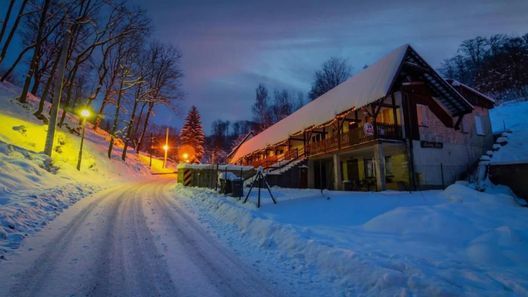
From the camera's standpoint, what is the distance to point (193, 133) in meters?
54.5

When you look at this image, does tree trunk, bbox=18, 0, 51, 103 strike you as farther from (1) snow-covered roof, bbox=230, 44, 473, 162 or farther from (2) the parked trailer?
(1) snow-covered roof, bbox=230, 44, 473, 162

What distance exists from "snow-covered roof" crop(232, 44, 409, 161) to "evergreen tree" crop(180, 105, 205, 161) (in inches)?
1155

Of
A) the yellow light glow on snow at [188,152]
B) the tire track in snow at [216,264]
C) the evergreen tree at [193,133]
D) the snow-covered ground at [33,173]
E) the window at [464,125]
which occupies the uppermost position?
the evergreen tree at [193,133]

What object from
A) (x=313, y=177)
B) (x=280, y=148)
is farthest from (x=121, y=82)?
(x=313, y=177)

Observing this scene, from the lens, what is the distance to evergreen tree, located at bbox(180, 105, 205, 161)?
53594mm

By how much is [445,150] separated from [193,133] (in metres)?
45.8

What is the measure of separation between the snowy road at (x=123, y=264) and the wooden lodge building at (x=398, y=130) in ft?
34.6

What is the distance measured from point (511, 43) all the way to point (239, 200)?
46.7 metres

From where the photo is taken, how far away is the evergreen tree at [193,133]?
176ft

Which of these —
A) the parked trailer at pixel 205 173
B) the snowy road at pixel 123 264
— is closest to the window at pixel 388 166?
the parked trailer at pixel 205 173

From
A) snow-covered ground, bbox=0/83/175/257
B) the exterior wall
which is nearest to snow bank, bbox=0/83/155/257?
snow-covered ground, bbox=0/83/175/257

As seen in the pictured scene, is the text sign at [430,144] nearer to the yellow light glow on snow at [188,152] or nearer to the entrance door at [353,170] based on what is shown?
the entrance door at [353,170]

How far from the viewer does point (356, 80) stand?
2048cm

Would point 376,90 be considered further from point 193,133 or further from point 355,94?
point 193,133
